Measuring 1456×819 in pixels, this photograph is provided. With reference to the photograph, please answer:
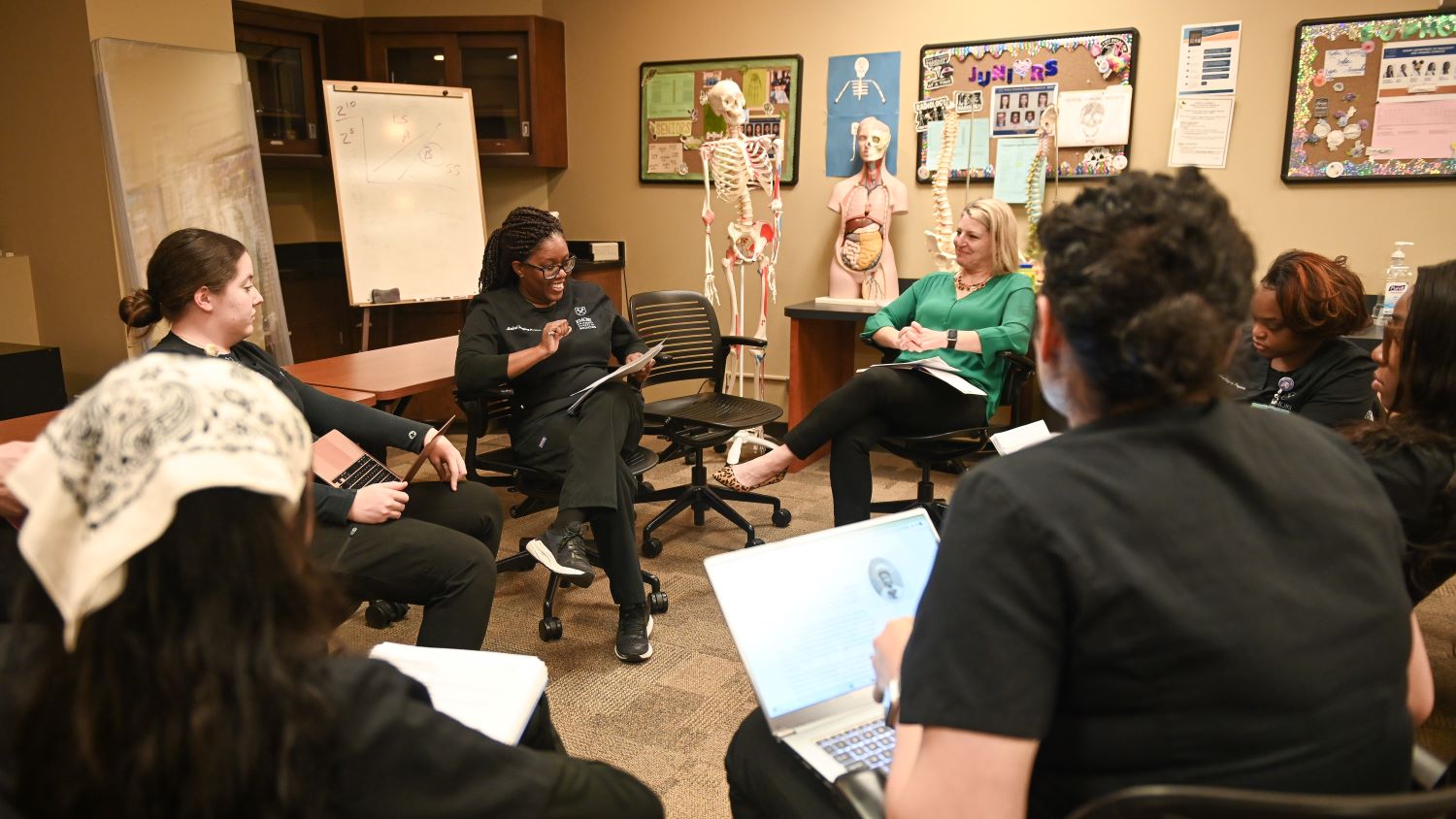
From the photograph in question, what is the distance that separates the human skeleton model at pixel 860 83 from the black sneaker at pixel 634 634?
2.95m

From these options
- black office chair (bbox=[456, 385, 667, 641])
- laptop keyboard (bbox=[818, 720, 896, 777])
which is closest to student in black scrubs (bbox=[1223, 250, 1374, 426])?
laptop keyboard (bbox=[818, 720, 896, 777])

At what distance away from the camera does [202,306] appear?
2.03 meters

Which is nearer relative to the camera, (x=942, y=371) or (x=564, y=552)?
(x=564, y=552)

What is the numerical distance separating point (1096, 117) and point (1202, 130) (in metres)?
0.43

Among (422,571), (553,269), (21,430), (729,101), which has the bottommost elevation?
(422,571)

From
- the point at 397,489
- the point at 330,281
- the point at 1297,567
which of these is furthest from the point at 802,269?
the point at 1297,567

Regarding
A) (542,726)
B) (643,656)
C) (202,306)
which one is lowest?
(643,656)

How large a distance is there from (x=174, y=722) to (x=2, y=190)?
469 cm

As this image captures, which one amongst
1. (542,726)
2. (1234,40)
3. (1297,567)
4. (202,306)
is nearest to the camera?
(1297,567)

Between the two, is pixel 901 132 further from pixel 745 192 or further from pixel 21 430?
pixel 21 430

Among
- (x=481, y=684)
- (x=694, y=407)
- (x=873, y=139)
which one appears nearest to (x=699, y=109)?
(x=873, y=139)

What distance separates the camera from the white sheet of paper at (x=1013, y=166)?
4277 mm

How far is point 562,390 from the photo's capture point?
291cm

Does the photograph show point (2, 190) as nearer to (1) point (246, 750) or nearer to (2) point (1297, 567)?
(1) point (246, 750)
